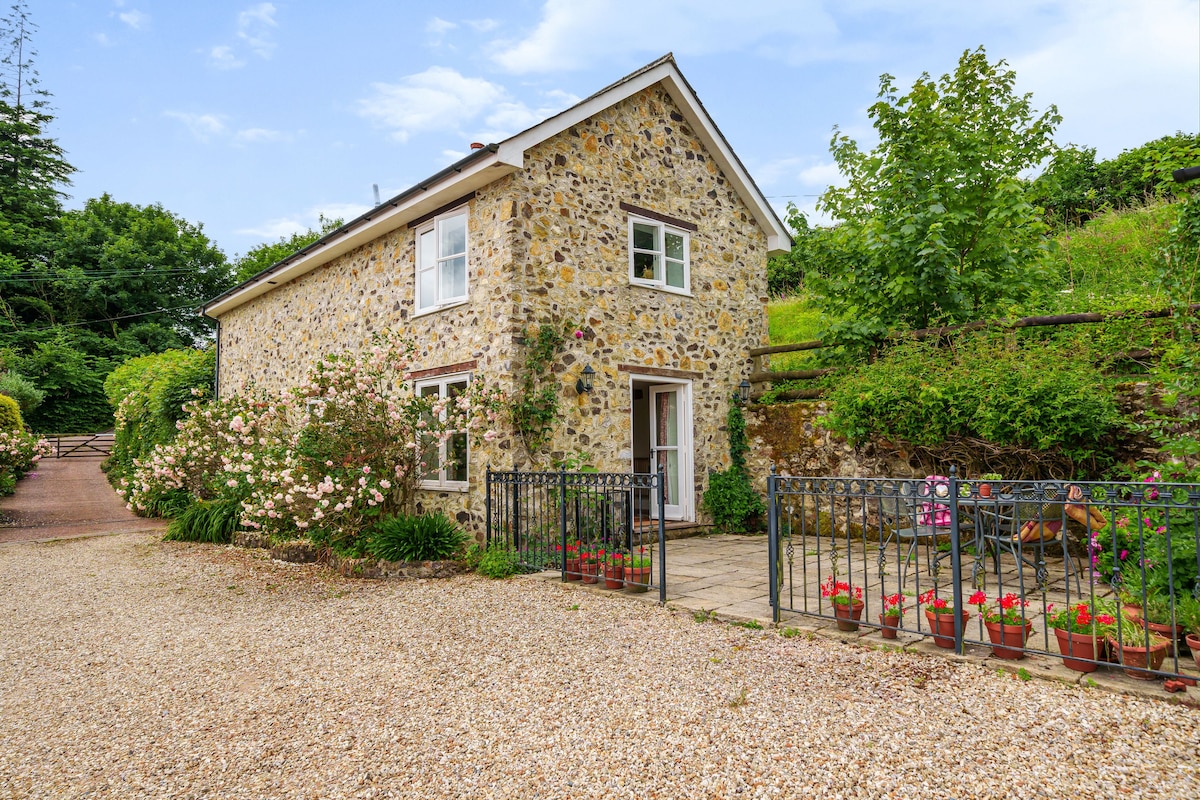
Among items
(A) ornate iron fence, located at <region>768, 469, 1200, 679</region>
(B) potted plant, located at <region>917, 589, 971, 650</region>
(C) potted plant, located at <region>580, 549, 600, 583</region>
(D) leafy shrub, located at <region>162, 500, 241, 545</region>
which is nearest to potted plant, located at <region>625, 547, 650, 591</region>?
(C) potted plant, located at <region>580, 549, 600, 583</region>

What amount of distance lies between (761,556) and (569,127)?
6035 millimetres

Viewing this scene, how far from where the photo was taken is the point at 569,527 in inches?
337

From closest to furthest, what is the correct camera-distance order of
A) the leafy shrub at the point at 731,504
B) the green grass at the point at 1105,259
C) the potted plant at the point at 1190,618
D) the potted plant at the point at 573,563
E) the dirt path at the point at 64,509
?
the potted plant at the point at 1190,618 → the potted plant at the point at 573,563 → the leafy shrub at the point at 731,504 → the green grass at the point at 1105,259 → the dirt path at the point at 64,509

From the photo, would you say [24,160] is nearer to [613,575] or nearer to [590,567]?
[590,567]

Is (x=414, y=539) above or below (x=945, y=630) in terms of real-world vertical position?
above

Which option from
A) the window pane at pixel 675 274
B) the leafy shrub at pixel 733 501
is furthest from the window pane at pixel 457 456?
the window pane at pixel 675 274

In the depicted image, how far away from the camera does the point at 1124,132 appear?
19.4 m

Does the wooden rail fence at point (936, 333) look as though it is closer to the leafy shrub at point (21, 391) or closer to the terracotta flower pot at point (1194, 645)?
the terracotta flower pot at point (1194, 645)

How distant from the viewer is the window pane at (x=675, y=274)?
34.7ft

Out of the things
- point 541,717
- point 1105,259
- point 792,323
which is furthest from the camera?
point 792,323

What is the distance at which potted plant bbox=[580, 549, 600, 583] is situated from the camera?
22.9ft

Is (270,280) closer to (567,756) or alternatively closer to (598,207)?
(598,207)

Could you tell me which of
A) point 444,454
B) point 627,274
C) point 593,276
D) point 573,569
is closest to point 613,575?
point 573,569

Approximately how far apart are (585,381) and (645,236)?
8.74ft
